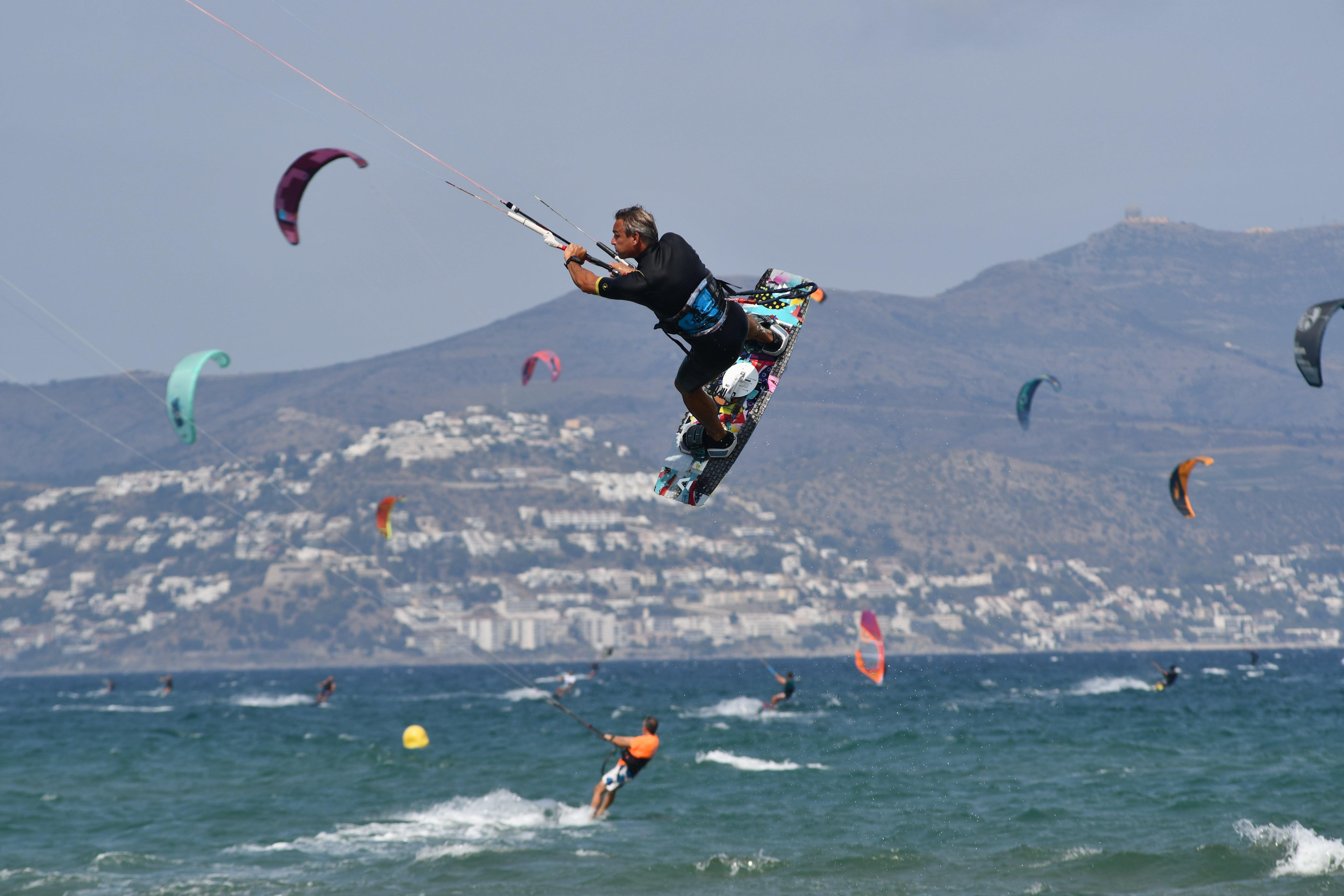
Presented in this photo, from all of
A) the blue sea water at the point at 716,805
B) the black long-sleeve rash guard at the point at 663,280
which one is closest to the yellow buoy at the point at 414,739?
the blue sea water at the point at 716,805

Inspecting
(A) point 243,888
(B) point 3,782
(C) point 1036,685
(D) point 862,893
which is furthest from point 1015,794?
(C) point 1036,685

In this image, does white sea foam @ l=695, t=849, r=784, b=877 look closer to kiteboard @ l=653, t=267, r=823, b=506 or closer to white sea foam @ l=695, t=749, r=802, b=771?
kiteboard @ l=653, t=267, r=823, b=506

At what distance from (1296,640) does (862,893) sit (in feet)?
674

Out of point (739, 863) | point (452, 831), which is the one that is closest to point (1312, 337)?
point (739, 863)

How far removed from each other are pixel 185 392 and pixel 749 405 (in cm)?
1695

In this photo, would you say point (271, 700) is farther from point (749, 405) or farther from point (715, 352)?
point (715, 352)

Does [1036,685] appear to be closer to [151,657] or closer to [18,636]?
[151,657]

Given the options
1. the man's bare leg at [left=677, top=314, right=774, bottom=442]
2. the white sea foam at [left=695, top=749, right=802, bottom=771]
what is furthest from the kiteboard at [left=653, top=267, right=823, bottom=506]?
the white sea foam at [left=695, top=749, right=802, bottom=771]

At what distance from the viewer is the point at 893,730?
33.8 metres

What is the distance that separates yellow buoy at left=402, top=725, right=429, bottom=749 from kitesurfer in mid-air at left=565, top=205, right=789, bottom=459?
25304mm

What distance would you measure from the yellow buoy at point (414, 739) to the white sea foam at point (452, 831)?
1103 centimetres

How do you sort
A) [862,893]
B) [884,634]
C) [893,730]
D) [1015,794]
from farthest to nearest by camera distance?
1. [884,634]
2. [893,730]
3. [1015,794]
4. [862,893]

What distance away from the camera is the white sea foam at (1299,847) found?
14375 mm

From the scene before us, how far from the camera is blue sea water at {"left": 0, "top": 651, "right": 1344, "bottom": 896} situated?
15.2m
